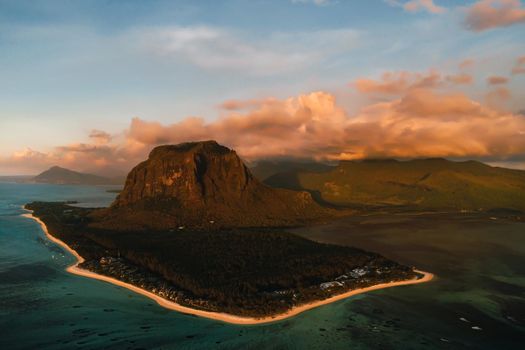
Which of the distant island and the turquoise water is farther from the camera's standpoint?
the distant island

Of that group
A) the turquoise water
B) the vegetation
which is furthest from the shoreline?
the turquoise water

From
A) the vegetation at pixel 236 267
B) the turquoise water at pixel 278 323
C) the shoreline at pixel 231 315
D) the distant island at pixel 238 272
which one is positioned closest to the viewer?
the turquoise water at pixel 278 323

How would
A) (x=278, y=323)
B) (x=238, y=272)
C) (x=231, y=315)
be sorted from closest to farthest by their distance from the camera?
(x=278, y=323) → (x=231, y=315) → (x=238, y=272)

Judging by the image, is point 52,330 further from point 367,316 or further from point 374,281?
point 374,281

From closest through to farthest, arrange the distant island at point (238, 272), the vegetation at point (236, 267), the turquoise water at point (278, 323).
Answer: the turquoise water at point (278, 323), the distant island at point (238, 272), the vegetation at point (236, 267)

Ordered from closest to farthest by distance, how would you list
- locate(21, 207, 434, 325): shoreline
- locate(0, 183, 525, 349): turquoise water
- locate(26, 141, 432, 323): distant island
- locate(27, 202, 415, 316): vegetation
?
locate(0, 183, 525, 349): turquoise water
locate(21, 207, 434, 325): shoreline
locate(26, 141, 432, 323): distant island
locate(27, 202, 415, 316): vegetation

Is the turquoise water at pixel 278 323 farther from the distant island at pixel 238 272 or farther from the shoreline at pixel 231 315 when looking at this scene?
the distant island at pixel 238 272

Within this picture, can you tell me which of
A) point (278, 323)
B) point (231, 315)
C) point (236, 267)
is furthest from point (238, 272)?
point (278, 323)

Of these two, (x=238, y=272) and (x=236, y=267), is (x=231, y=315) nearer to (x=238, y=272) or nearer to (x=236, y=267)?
(x=238, y=272)

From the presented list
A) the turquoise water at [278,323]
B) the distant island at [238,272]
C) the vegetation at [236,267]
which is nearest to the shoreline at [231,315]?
the distant island at [238,272]

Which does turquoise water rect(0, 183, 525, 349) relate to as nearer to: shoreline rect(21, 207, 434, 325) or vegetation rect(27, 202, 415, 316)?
shoreline rect(21, 207, 434, 325)

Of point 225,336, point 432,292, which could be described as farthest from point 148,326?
point 432,292
